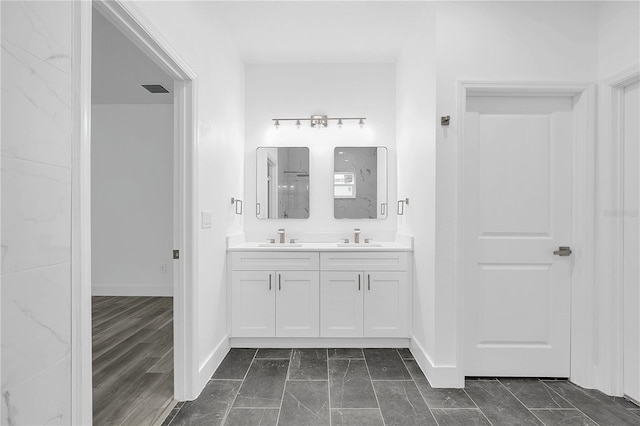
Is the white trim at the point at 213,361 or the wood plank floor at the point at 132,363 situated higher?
the white trim at the point at 213,361

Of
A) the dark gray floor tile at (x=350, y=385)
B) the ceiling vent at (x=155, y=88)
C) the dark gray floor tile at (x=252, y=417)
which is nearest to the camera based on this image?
the dark gray floor tile at (x=252, y=417)

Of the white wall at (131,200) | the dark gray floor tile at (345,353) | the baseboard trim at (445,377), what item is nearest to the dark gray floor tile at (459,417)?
the baseboard trim at (445,377)

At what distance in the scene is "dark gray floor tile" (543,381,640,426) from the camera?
189 cm

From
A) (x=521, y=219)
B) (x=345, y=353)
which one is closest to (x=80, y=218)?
(x=345, y=353)

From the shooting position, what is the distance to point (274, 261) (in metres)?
2.85

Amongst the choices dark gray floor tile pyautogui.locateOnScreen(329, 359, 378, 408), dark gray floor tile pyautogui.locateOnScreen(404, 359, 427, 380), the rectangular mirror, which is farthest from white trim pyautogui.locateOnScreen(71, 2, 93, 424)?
the rectangular mirror

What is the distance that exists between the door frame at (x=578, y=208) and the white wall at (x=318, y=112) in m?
1.23

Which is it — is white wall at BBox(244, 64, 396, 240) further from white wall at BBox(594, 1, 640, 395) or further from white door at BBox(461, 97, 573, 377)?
white wall at BBox(594, 1, 640, 395)

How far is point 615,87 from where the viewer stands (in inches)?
85.4

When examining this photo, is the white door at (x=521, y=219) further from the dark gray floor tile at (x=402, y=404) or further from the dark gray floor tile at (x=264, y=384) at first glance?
the dark gray floor tile at (x=264, y=384)

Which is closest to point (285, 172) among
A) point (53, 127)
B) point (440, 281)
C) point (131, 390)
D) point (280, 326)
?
point (280, 326)

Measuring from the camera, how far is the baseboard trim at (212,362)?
7.11 feet

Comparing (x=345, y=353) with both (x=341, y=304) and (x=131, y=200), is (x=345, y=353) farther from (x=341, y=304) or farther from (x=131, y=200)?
(x=131, y=200)

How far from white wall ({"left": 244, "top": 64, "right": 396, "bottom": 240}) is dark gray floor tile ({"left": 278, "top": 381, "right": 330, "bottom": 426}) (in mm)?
1529
